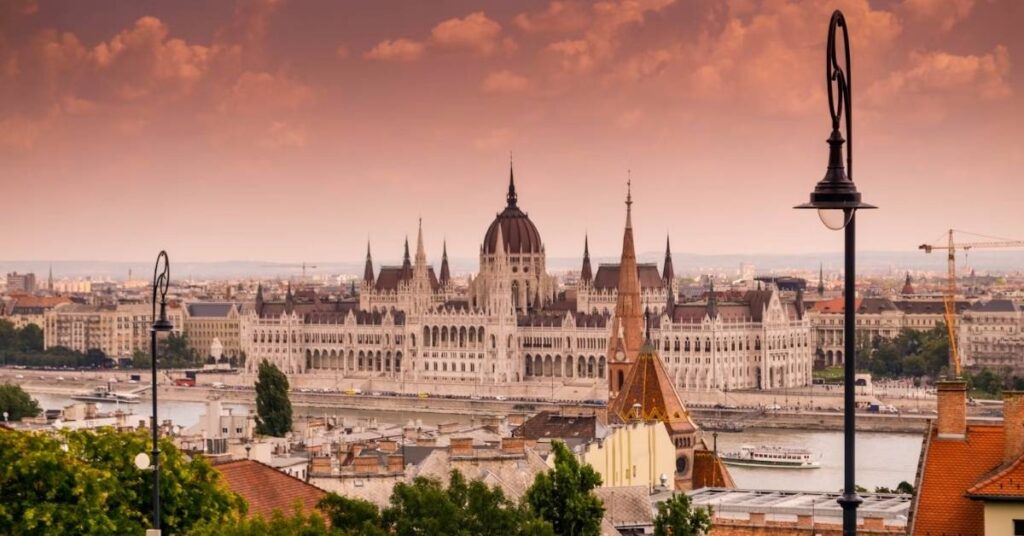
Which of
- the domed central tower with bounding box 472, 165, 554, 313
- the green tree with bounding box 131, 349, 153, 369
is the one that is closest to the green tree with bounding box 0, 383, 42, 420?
the domed central tower with bounding box 472, 165, 554, 313

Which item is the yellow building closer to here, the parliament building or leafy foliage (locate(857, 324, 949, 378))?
the parliament building

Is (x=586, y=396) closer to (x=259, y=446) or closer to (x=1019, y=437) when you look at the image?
(x=259, y=446)

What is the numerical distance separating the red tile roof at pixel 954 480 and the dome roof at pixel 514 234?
77.2 meters

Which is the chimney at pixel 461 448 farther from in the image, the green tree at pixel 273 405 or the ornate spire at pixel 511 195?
the ornate spire at pixel 511 195

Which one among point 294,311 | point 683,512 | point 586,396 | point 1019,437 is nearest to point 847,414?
point 1019,437

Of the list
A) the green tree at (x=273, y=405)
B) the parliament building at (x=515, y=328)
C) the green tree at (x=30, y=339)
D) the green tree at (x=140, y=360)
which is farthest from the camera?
the green tree at (x=30, y=339)

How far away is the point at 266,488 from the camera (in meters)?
18.8

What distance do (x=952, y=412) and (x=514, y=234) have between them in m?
80.0

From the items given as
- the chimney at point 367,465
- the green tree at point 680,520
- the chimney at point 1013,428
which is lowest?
the chimney at point 367,465

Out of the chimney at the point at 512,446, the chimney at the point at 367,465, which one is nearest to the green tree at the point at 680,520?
the chimney at the point at 512,446

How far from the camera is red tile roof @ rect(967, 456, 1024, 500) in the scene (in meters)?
12.2

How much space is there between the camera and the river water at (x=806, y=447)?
44.8 metres

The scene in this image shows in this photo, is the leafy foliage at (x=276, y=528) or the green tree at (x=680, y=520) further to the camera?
the green tree at (x=680, y=520)

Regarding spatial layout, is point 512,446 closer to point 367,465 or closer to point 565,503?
point 367,465
